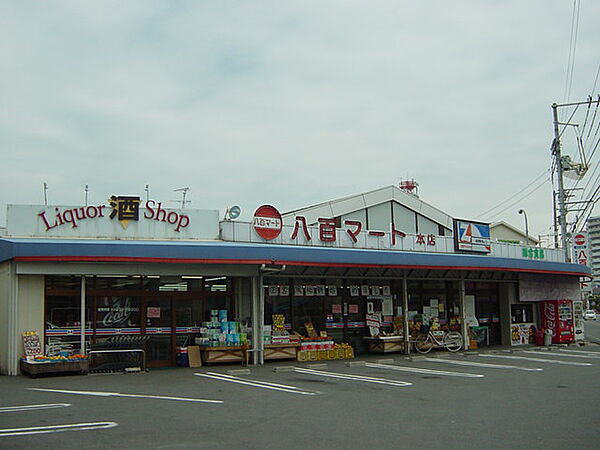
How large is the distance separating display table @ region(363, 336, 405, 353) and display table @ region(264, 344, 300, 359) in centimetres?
335

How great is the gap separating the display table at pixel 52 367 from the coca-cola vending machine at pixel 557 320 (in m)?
19.0

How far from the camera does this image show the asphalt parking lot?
8078mm

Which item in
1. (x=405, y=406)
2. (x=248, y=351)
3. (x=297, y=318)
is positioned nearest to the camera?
(x=405, y=406)

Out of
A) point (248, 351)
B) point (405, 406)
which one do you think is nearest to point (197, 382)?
point (248, 351)

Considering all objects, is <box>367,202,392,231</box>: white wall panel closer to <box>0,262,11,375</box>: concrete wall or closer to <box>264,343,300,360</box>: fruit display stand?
<box>264,343,300,360</box>: fruit display stand

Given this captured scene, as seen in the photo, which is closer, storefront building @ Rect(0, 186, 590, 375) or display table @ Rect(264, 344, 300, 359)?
storefront building @ Rect(0, 186, 590, 375)

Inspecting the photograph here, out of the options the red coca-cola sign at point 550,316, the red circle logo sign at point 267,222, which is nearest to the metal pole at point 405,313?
the red circle logo sign at point 267,222

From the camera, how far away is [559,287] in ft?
87.7

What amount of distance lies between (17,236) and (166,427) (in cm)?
941

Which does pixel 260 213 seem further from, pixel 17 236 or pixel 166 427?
pixel 166 427

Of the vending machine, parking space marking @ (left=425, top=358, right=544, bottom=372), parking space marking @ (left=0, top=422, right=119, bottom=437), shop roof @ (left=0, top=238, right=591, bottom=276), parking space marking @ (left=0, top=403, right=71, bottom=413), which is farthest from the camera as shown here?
the vending machine

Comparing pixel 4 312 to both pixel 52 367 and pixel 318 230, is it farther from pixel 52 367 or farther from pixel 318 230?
pixel 318 230

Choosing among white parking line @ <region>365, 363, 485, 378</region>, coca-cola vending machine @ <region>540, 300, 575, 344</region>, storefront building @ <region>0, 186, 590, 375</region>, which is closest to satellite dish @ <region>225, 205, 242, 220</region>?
storefront building @ <region>0, 186, 590, 375</region>

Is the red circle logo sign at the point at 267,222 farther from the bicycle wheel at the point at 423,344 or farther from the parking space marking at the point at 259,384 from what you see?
the bicycle wheel at the point at 423,344
